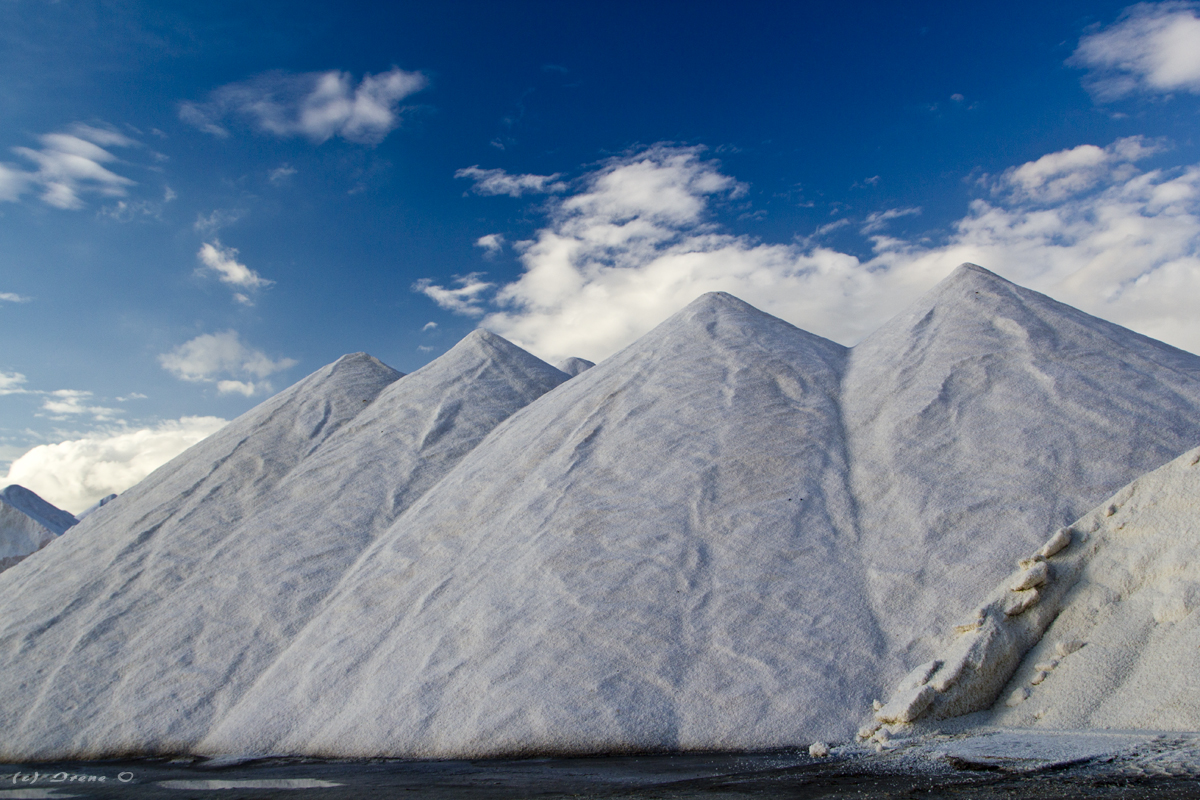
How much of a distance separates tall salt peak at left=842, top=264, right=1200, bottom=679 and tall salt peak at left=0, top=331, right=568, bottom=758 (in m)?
7.03

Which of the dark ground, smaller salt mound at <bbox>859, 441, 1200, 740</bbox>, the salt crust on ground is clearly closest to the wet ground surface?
the dark ground

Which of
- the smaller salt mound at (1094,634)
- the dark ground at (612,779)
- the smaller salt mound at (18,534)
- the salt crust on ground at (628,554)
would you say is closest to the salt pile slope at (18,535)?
the smaller salt mound at (18,534)

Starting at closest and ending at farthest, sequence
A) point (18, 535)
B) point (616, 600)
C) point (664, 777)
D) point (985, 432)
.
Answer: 1. point (664, 777)
2. point (616, 600)
3. point (985, 432)
4. point (18, 535)

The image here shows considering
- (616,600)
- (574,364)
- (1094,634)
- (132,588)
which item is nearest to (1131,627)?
(1094,634)

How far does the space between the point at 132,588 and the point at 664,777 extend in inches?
344

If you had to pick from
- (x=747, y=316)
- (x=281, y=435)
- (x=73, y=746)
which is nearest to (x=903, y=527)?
(x=747, y=316)

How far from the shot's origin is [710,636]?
6020 mm

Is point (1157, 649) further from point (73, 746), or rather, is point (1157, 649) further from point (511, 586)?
point (73, 746)

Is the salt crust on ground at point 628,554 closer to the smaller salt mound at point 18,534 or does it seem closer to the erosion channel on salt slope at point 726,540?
the erosion channel on salt slope at point 726,540

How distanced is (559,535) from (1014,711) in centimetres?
458

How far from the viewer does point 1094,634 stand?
15.6ft

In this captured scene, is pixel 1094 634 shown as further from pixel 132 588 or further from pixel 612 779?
pixel 132 588

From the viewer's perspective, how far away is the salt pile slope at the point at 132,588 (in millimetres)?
7324

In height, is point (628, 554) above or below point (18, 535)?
below
